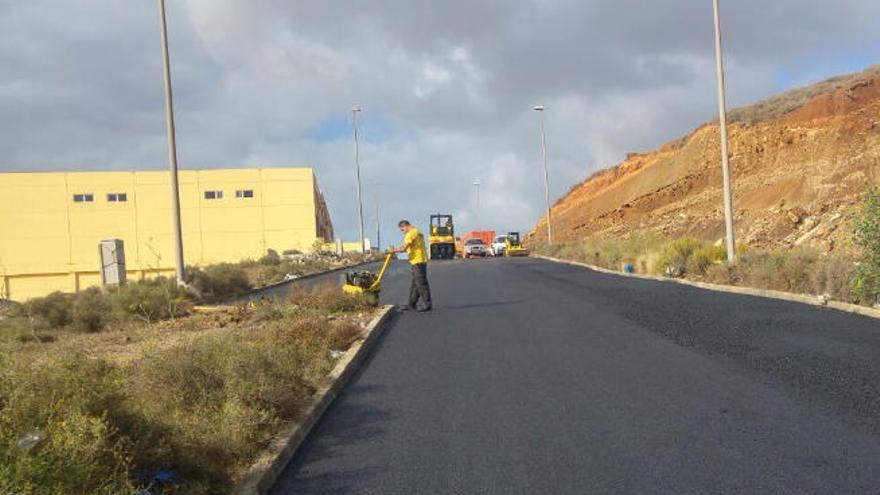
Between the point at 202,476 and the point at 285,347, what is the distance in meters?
3.98

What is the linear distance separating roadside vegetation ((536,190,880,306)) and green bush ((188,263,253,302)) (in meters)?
12.5

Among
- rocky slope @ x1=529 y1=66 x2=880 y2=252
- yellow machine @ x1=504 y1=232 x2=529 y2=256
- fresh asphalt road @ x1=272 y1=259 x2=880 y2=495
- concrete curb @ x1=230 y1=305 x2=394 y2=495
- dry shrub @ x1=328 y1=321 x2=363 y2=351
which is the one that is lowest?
fresh asphalt road @ x1=272 y1=259 x2=880 y2=495

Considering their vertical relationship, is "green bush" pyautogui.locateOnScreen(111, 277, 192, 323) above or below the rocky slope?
below

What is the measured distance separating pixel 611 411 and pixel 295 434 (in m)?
2.73

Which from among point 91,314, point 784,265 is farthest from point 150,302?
point 784,265

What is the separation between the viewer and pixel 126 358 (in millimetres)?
10875

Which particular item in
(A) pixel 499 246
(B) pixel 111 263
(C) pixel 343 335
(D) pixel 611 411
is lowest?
(D) pixel 611 411

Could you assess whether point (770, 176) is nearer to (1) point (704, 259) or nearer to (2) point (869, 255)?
(1) point (704, 259)

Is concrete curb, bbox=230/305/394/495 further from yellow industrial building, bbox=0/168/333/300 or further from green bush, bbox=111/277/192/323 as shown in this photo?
yellow industrial building, bbox=0/168/333/300

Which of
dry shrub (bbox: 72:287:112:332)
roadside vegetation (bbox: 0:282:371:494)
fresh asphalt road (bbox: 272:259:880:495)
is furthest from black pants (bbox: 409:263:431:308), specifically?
dry shrub (bbox: 72:287:112:332)

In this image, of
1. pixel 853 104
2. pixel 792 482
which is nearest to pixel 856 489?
pixel 792 482

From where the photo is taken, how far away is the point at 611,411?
23.3 ft

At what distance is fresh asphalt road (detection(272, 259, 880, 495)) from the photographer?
215 inches

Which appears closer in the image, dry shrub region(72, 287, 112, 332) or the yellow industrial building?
dry shrub region(72, 287, 112, 332)
